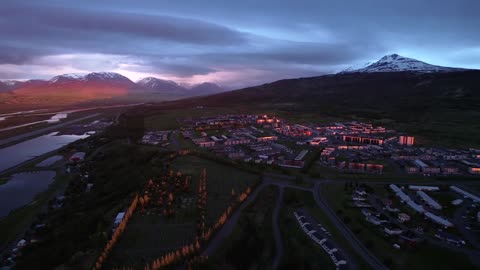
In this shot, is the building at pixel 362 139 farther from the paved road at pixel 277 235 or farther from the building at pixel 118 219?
the building at pixel 118 219

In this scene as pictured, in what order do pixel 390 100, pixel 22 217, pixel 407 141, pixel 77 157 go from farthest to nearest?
pixel 390 100
pixel 407 141
pixel 77 157
pixel 22 217

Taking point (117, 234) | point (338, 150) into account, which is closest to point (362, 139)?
point (338, 150)

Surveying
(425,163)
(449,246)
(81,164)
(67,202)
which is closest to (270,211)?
(449,246)

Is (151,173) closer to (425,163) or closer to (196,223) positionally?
(196,223)

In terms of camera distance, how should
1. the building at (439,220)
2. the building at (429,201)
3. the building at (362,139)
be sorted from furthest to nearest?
the building at (362,139) < the building at (429,201) < the building at (439,220)

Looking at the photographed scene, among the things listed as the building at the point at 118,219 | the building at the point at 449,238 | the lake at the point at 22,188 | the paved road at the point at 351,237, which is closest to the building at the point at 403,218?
the building at the point at 449,238

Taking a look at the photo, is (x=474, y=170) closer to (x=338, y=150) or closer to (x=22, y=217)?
(x=338, y=150)
